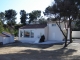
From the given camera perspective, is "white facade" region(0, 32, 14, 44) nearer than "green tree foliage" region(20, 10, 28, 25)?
Yes

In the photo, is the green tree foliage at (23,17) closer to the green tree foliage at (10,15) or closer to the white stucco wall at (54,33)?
the green tree foliage at (10,15)

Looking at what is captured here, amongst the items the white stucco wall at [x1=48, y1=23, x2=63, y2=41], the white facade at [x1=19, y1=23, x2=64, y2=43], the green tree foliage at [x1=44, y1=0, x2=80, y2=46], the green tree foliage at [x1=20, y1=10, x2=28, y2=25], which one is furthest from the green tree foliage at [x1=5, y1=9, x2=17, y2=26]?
the green tree foliage at [x1=44, y1=0, x2=80, y2=46]

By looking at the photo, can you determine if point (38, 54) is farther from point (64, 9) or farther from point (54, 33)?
point (54, 33)

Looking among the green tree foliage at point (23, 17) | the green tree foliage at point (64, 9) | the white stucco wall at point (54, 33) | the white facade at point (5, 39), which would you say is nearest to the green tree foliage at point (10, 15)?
the green tree foliage at point (23, 17)

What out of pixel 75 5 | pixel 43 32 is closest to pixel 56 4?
pixel 75 5

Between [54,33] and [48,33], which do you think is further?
[48,33]

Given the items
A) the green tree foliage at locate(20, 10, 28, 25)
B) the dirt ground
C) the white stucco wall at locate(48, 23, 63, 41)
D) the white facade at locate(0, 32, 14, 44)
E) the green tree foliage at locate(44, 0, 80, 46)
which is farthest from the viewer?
the green tree foliage at locate(20, 10, 28, 25)

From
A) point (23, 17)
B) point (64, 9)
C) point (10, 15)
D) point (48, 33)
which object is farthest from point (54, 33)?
point (10, 15)

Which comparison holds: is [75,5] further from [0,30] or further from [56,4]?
[0,30]

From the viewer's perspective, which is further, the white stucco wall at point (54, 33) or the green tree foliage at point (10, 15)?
the green tree foliage at point (10, 15)

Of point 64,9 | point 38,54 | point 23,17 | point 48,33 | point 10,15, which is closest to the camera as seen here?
point 38,54

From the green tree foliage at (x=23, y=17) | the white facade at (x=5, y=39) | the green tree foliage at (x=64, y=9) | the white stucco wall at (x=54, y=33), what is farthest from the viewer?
the green tree foliage at (x=23, y=17)

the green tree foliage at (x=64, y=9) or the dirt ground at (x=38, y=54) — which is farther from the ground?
the green tree foliage at (x=64, y=9)

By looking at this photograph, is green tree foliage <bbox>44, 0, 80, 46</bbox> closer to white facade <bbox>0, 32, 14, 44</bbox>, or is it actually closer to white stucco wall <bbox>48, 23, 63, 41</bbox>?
white stucco wall <bbox>48, 23, 63, 41</bbox>
